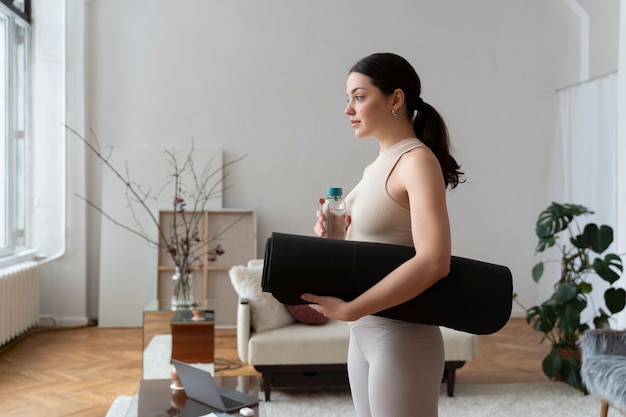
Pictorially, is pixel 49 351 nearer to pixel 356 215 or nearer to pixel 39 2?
pixel 39 2

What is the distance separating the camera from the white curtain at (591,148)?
20.6 ft

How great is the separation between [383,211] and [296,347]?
2.90m

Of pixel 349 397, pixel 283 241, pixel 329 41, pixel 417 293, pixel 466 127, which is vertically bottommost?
pixel 349 397

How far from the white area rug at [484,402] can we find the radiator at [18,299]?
1579 mm

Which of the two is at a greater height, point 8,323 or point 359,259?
point 359,259

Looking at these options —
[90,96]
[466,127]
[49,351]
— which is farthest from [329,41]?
[49,351]

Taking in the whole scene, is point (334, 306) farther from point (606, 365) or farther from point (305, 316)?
point (305, 316)

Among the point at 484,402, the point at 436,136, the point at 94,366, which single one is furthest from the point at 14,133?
the point at 436,136

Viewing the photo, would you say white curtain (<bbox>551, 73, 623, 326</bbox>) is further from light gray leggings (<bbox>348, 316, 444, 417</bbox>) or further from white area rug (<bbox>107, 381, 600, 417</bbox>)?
light gray leggings (<bbox>348, 316, 444, 417</bbox>)

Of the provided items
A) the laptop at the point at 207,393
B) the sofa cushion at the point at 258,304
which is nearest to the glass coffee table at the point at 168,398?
the laptop at the point at 207,393

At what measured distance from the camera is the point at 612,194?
20.5 ft

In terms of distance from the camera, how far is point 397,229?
1.61 m

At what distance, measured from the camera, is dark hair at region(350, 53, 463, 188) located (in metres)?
1.64

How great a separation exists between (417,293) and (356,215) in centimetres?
26
